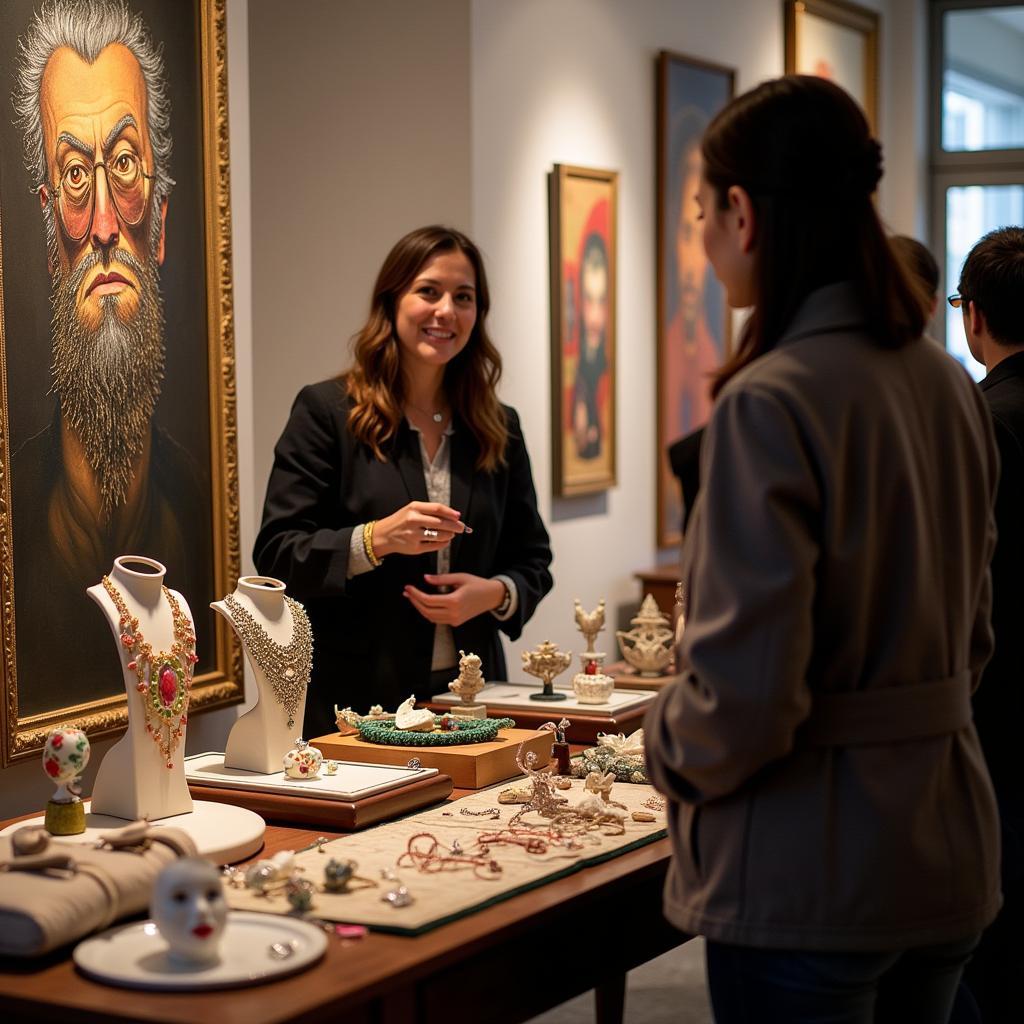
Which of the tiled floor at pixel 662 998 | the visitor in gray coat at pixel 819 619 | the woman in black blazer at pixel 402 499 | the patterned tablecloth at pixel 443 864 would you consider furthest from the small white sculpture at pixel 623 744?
the tiled floor at pixel 662 998

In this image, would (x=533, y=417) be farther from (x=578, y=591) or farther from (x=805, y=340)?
(x=805, y=340)

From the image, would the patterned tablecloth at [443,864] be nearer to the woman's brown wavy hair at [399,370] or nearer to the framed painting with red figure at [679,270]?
the woman's brown wavy hair at [399,370]

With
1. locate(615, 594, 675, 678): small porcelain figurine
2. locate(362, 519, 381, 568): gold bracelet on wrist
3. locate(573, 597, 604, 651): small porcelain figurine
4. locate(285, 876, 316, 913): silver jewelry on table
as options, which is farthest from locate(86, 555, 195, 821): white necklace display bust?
locate(615, 594, 675, 678): small porcelain figurine

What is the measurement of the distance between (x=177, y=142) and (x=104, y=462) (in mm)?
786

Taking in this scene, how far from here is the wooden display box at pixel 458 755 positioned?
108 inches

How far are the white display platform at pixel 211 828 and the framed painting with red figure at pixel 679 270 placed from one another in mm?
4049

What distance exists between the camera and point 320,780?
2594 millimetres

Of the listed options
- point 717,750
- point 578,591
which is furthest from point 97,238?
point 578,591

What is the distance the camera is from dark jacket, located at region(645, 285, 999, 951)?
5.41 ft

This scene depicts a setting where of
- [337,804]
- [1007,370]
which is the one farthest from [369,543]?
[1007,370]

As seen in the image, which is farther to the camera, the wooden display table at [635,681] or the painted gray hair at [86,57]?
the wooden display table at [635,681]

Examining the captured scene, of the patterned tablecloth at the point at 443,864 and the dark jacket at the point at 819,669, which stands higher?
the dark jacket at the point at 819,669

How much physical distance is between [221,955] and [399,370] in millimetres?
1953

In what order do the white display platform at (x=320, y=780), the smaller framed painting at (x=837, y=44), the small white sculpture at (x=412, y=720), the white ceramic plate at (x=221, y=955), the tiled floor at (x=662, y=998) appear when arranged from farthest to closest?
the smaller framed painting at (x=837, y=44)
the tiled floor at (x=662, y=998)
the small white sculpture at (x=412, y=720)
the white display platform at (x=320, y=780)
the white ceramic plate at (x=221, y=955)
